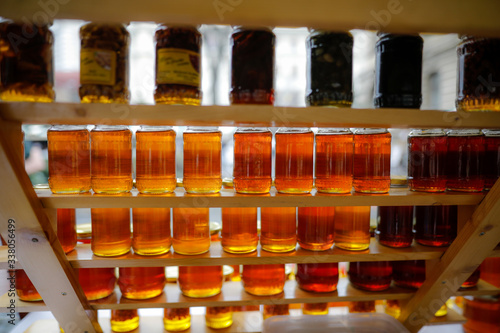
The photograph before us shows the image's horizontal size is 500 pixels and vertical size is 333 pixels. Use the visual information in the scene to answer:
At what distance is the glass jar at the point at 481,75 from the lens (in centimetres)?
101

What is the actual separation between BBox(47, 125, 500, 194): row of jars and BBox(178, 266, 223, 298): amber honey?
0.29m

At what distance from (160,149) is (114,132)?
15 cm

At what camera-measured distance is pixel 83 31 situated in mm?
→ 923

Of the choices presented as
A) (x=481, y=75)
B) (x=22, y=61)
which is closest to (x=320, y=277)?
(x=481, y=75)

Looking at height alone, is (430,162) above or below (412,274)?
above

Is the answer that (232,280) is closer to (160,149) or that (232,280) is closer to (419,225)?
(160,149)

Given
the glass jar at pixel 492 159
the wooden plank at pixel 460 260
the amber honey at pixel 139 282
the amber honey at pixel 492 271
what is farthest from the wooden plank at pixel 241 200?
the amber honey at pixel 492 271

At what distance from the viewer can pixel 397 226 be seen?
1136mm

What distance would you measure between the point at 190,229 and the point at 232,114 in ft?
1.42

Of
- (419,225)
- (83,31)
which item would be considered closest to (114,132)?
(83,31)

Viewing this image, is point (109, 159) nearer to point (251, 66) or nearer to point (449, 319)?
point (251, 66)

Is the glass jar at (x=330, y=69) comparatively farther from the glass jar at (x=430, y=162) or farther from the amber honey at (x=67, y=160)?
the amber honey at (x=67, y=160)

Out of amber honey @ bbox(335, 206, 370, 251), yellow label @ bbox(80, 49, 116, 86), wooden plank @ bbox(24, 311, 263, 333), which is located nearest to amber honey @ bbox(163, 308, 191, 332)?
wooden plank @ bbox(24, 311, 263, 333)

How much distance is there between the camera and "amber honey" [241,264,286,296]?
111 centimetres
